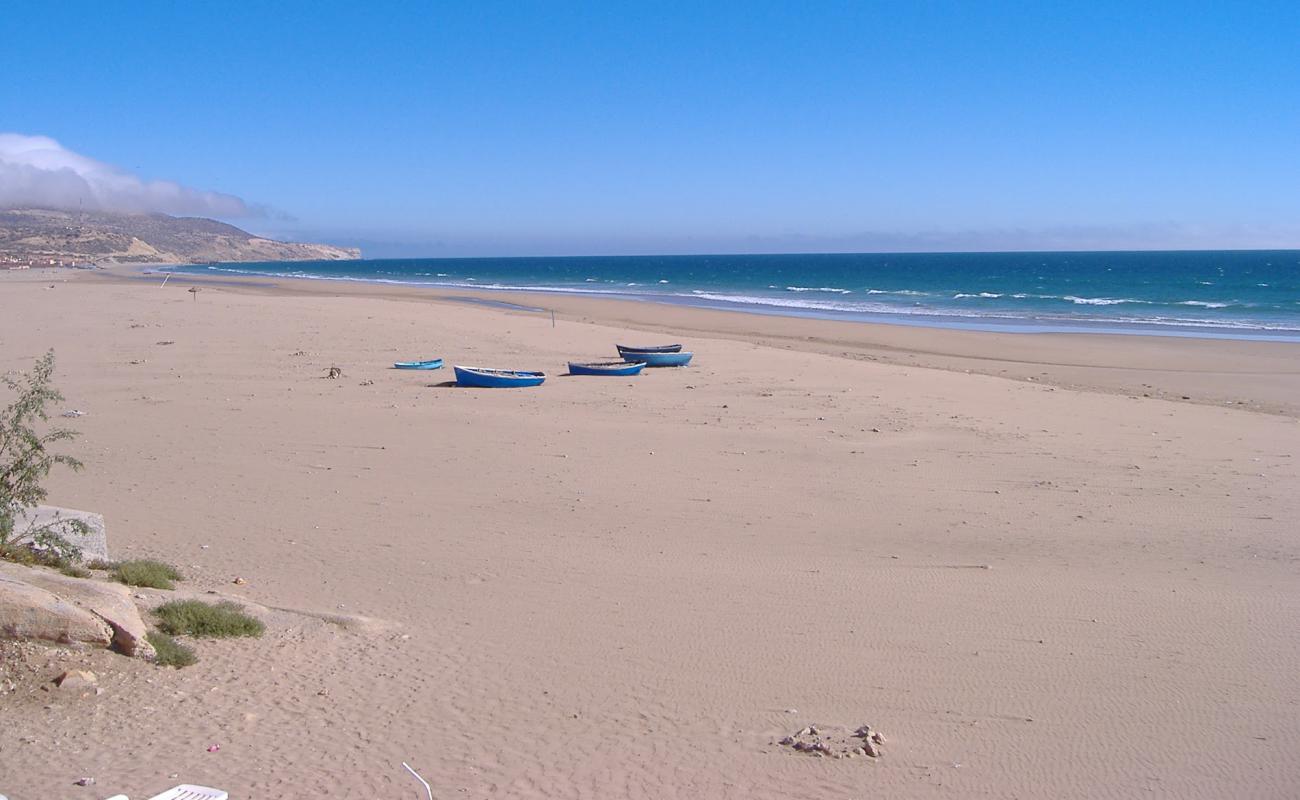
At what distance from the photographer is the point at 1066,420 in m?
16.7

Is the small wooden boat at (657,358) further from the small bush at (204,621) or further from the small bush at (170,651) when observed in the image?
the small bush at (170,651)

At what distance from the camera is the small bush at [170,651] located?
6.02 metres

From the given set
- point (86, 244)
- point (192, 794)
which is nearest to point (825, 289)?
point (192, 794)

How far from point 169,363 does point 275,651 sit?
16953mm

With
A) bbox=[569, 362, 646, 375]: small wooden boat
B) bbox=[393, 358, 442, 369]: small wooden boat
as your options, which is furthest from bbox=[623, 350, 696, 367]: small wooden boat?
bbox=[393, 358, 442, 369]: small wooden boat

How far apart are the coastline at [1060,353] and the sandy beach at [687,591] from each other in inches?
128

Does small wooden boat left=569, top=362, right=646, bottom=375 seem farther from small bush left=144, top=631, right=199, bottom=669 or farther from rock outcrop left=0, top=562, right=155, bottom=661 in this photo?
small bush left=144, top=631, right=199, bottom=669

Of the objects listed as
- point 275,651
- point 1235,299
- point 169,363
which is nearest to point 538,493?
point 275,651

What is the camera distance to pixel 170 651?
6055mm

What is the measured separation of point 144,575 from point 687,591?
12.9ft

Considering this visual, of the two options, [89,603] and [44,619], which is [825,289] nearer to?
[89,603]

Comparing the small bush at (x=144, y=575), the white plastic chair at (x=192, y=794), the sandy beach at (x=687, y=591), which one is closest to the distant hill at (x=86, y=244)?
the sandy beach at (x=687, y=591)

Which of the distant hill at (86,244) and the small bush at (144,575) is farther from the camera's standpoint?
the distant hill at (86,244)

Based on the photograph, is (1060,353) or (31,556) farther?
(1060,353)
